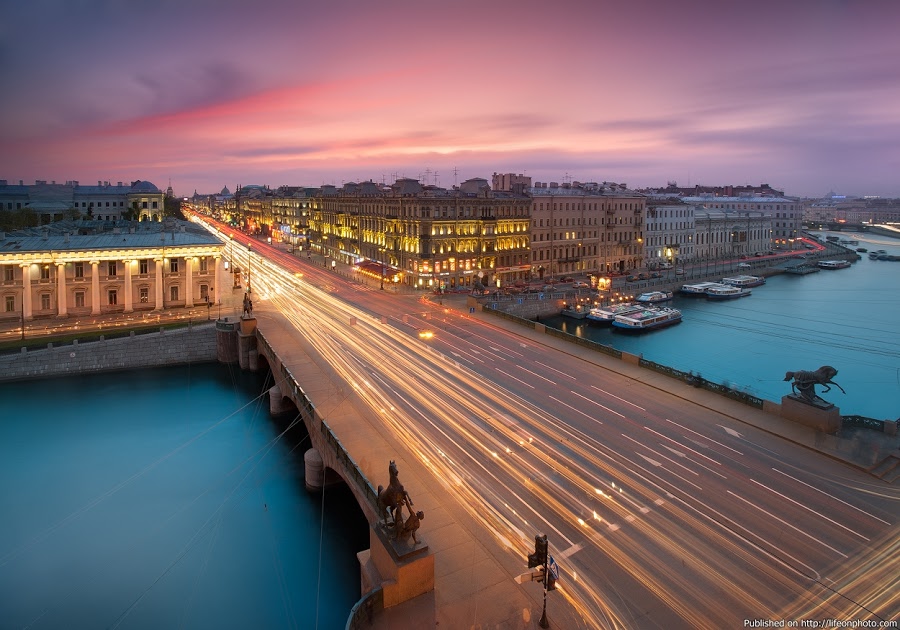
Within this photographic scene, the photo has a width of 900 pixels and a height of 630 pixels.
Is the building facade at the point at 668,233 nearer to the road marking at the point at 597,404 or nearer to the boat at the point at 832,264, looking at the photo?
the boat at the point at 832,264

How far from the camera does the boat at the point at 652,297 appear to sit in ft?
241

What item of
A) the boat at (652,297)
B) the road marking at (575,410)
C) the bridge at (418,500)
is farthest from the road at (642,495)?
the boat at (652,297)

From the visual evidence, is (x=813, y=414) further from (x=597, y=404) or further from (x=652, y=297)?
(x=652, y=297)

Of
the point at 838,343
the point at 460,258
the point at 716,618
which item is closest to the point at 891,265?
the point at 838,343

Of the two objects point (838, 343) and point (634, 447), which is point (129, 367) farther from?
point (838, 343)

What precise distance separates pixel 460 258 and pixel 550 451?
50.2 m

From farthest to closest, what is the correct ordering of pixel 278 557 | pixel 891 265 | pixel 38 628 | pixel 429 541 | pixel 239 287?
pixel 891 265
pixel 239 287
pixel 278 557
pixel 38 628
pixel 429 541

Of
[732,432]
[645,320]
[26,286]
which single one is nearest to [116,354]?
[26,286]

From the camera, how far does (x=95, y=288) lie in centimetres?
5400

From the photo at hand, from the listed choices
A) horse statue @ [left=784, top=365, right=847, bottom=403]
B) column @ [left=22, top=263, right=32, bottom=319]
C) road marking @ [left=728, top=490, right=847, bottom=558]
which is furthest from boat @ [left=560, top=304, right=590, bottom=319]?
column @ [left=22, top=263, right=32, bottom=319]

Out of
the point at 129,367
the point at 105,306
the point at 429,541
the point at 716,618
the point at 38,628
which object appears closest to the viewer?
the point at 716,618

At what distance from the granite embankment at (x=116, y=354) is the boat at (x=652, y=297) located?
53.5 meters

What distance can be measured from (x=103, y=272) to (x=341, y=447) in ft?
152

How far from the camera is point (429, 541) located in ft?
53.8
